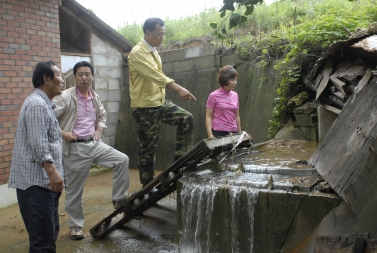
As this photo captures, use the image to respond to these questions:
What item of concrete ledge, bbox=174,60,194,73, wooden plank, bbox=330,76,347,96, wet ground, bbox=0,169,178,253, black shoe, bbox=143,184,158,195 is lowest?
wet ground, bbox=0,169,178,253

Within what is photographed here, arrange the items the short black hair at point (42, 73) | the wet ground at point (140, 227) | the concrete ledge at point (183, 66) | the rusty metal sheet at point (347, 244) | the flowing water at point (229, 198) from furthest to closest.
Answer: the concrete ledge at point (183, 66), the wet ground at point (140, 227), the flowing water at point (229, 198), the short black hair at point (42, 73), the rusty metal sheet at point (347, 244)

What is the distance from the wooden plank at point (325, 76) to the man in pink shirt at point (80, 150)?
10.1 feet

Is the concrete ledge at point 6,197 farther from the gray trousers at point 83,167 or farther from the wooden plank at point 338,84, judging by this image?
the wooden plank at point 338,84

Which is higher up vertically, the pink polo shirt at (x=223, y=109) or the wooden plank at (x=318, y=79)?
the wooden plank at (x=318, y=79)

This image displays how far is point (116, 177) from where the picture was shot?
187 inches

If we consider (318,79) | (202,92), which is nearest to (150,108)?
(318,79)

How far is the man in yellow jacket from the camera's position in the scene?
15.9ft

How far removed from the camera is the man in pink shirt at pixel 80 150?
4.67 m

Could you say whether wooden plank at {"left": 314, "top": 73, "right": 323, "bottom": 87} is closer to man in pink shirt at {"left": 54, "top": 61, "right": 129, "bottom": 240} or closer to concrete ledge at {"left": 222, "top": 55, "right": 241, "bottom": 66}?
concrete ledge at {"left": 222, "top": 55, "right": 241, "bottom": 66}

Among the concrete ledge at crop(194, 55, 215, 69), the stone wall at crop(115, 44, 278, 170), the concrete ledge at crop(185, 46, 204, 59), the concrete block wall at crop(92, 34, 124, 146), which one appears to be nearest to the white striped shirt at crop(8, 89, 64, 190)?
the stone wall at crop(115, 44, 278, 170)

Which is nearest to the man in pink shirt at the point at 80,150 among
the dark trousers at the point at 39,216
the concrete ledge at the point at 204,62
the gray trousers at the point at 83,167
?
the gray trousers at the point at 83,167

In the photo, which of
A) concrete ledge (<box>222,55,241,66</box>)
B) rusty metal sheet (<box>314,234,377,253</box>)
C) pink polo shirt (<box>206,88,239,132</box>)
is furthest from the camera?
concrete ledge (<box>222,55,241,66</box>)

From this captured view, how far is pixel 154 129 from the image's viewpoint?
194 inches

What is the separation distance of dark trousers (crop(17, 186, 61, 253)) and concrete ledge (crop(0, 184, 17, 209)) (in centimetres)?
370
